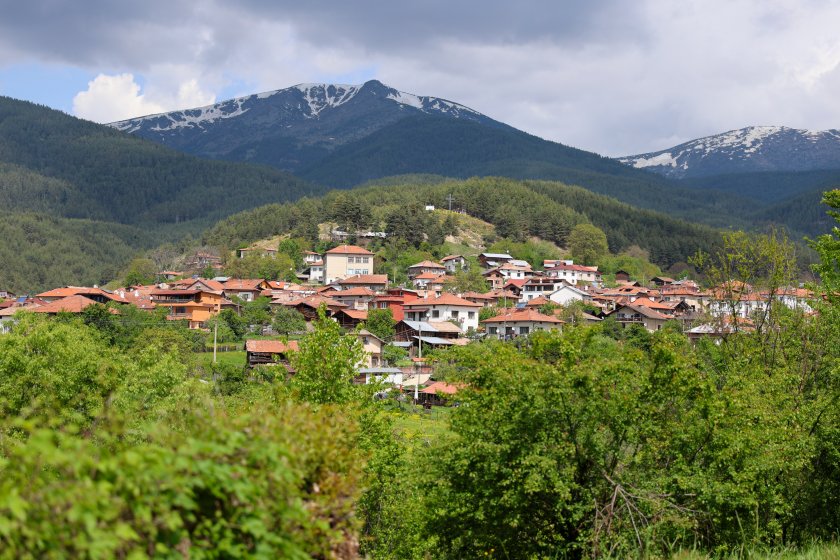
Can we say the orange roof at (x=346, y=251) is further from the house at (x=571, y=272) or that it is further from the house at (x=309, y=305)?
the house at (x=571, y=272)

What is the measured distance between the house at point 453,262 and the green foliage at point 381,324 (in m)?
38.9

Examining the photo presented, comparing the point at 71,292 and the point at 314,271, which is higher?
the point at 314,271

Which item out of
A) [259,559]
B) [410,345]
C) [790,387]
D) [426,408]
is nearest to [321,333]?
[790,387]

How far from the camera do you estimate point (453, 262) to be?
4906 inches

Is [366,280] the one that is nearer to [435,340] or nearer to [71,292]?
[435,340]

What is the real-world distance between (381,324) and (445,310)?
9.26 metres

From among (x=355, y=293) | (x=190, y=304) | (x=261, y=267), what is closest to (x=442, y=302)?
(x=355, y=293)

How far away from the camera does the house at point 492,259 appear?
128 m

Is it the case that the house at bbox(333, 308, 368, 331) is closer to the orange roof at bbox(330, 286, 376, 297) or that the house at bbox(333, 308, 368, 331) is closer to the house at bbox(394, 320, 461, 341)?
the house at bbox(394, 320, 461, 341)

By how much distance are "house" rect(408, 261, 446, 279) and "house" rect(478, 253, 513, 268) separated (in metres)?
13.4

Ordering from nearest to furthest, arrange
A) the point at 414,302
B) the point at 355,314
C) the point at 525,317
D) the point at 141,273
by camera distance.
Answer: the point at 525,317, the point at 355,314, the point at 414,302, the point at 141,273

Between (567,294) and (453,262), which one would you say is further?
(453,262)

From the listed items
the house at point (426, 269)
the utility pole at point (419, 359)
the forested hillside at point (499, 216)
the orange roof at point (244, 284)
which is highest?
the forested hillside at point (499, 216)

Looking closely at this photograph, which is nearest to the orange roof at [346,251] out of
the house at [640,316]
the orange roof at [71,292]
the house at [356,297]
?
the house at [356,297]
